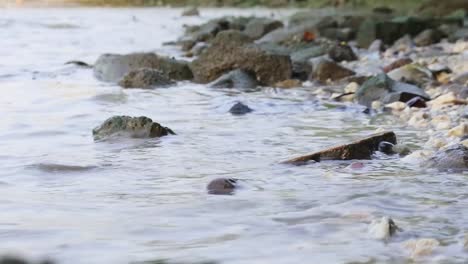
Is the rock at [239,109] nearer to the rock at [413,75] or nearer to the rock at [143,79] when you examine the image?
the rock at [143,79]

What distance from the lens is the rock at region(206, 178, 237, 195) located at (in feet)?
11.9

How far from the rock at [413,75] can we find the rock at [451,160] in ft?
12.7

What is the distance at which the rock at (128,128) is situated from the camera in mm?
4953

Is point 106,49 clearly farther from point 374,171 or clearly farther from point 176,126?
point 374,171

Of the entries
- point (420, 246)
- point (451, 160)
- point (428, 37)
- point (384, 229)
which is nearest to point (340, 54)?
point (428, 37)

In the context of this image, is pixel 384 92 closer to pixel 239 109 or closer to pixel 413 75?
pixel 239 109

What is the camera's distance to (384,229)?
2879 mm

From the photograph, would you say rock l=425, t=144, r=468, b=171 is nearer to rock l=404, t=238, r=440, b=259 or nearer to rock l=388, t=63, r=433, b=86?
rock l=404, t=238, r=440, b=259

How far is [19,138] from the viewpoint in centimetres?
509

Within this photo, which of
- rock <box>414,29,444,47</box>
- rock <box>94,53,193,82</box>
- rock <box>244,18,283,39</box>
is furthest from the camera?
rock <box>244,18,283,39</box>

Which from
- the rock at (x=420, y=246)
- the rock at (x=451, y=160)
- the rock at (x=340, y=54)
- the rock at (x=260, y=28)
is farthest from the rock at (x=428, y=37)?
the rock at (x=420, y=246)

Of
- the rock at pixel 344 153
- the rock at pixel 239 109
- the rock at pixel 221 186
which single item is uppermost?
the rock at pixel 344 153

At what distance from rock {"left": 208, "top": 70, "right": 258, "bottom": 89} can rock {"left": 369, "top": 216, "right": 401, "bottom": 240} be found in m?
5.15

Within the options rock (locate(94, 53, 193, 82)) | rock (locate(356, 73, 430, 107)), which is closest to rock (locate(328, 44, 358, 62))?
rock (locate(94, 53, 193, 82))
